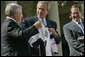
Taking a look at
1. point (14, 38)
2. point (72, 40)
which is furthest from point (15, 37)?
point (72, 40)

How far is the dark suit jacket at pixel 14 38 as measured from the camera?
18.1 ft

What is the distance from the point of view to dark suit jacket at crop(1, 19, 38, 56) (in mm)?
5516

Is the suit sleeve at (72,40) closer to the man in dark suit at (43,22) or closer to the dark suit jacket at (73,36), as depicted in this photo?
the dark suit jacket at (73,36)

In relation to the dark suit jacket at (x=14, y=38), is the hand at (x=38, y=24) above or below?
above

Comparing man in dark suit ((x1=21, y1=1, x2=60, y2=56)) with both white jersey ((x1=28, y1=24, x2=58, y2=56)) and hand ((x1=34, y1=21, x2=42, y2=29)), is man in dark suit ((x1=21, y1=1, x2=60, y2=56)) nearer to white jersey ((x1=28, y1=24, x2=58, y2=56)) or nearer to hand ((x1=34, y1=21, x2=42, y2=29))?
white jersey ((x1=28, y1=24, x2=58, y2=56))

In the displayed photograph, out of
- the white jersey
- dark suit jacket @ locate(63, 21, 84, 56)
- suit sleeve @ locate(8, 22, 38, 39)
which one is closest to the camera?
suit sleeve @ locate(8, 22, 38, 39)

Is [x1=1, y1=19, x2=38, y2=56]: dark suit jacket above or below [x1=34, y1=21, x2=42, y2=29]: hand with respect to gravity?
below

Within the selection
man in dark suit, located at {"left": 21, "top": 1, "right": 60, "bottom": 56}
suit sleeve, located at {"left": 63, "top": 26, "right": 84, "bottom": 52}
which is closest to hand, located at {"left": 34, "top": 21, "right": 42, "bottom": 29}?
man in dark suit, located at {"left": 21, "top": 1, "right": 60, "bottom": 56}

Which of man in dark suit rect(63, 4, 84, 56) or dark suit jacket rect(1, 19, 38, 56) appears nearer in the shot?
dark suit jacket rect(1, 19, 38, 56)

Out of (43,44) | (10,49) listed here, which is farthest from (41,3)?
(10,49)

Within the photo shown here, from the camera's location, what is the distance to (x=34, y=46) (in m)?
6.04

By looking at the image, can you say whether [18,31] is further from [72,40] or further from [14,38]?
[72,40]

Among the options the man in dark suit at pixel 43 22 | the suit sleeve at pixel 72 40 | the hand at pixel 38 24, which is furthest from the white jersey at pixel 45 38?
the hand at pixel 38 24

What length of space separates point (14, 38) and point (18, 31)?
14 cm
